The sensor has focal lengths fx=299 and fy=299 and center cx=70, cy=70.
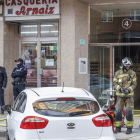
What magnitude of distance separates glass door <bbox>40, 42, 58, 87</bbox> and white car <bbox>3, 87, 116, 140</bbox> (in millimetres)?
7370

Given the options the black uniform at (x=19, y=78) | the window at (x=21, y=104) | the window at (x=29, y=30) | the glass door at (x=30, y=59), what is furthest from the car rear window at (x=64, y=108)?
the window at (x=29, y=30)

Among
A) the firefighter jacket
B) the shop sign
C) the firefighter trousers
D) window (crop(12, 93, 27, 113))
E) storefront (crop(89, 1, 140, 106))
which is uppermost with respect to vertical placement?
the shop sign

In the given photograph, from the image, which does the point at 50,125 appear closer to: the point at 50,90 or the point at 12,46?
the point at 50,90

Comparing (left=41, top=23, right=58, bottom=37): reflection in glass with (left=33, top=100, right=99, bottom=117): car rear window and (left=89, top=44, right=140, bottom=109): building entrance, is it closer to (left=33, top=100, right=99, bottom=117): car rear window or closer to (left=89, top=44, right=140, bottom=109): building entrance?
(left=89, top=44, right=140, bottom=109): building entrance

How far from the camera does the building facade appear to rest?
10.9 m

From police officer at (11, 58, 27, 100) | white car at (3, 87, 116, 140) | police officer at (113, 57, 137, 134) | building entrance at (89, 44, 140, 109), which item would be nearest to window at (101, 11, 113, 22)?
building entrance at (89, 44, 140, 109)

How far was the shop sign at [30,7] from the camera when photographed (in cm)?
1107

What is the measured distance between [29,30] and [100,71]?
3.46m

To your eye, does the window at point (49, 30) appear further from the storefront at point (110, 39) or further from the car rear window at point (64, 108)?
the car rear window at point (64, 108)

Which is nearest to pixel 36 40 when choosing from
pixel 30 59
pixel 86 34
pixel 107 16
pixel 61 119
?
pixel 30 59

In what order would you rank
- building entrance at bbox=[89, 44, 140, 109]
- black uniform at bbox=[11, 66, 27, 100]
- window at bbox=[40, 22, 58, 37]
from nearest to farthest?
black uniform at bbox=[11, 66, 27, 100] < building entrance at bbox=[89, 44, 140, 109] < window at bbox=[40, 22, 58, 37]

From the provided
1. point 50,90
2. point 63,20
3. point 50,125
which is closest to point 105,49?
point 63,20

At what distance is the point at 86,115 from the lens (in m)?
4.46

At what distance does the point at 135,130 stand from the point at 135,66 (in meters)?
4.08
